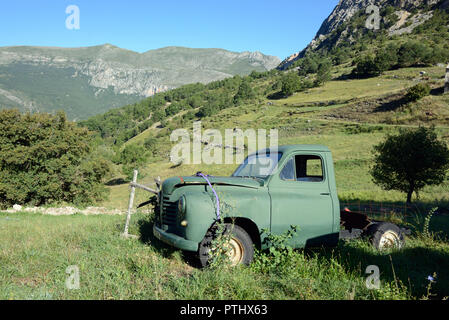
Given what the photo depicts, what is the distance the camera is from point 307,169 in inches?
230

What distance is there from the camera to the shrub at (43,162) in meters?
21.9

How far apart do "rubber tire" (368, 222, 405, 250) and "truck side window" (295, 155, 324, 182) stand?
5.67 ft

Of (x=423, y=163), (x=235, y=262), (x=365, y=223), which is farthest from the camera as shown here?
(x=423, y=163)

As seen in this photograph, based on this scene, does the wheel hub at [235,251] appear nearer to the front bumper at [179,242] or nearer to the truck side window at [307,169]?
the front bumper at [179,242]

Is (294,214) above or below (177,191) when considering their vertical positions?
below

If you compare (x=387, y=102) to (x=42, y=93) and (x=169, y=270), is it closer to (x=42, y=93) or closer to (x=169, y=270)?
(x=169, y=270)

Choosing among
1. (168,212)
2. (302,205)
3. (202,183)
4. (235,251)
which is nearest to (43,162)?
(168,212)

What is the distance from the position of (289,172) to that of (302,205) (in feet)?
2.07

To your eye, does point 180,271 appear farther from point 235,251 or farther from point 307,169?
point 307,169

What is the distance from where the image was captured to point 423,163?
701 inches

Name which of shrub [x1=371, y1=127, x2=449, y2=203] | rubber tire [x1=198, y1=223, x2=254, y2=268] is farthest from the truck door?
shrub [x1=371, y1=127, x2=449, y2=203]

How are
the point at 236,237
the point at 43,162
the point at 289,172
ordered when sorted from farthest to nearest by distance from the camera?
the point at 43,162 < the point at 289,172 < the point at 236,237
